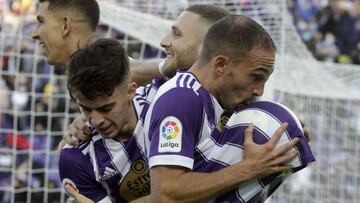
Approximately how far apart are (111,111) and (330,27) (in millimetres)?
14214

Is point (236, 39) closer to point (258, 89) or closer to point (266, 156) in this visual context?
point (258, 89)

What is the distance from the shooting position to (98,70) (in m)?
3.92

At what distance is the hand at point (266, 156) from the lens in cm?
375

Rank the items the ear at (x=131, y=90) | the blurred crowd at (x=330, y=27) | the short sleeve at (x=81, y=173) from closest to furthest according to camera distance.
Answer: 1. the ear at (x=131, y=90)
2. the short sleeve at (x=81, y=173)
3. the blurred crowd at (x=330, y=27)

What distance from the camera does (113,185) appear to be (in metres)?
4.22

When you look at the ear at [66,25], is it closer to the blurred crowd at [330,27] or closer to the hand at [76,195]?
the hand at [76,195]

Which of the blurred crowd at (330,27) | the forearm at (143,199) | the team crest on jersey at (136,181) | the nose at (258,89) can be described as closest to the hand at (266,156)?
the nose at (258,89)

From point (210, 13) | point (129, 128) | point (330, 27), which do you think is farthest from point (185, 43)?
point (330, 27)

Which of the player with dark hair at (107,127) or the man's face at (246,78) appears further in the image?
the player with dark hair at (107,127)

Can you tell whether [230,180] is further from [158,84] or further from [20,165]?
[20,165]

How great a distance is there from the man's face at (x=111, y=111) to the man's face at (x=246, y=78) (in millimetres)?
452

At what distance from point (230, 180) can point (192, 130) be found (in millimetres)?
254

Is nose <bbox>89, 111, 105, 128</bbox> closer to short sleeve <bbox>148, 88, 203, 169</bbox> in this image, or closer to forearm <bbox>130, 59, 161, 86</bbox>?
short sleeve <bbox>148, 88, 203, 169</bbox>

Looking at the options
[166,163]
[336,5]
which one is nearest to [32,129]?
[166,163]
